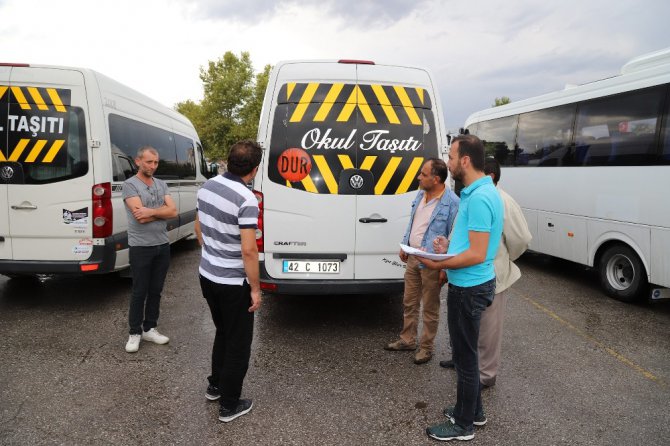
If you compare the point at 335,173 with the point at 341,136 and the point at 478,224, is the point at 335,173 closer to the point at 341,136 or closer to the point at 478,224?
the point at 341,136

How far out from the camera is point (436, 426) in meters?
3.02

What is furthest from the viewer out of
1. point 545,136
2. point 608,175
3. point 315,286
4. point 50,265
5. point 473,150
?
point 545,136

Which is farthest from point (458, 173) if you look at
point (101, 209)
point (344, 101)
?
point (101, 209)

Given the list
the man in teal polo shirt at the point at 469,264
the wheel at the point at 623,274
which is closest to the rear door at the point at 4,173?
the man in teal polo shirt at the point at 469,264

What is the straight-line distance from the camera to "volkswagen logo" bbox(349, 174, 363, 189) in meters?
4.34

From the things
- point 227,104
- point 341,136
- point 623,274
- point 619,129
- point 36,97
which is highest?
point 227,104

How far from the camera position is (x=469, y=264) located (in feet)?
8.72

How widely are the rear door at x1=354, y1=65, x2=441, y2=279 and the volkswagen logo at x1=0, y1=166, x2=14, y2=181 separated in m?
3.90

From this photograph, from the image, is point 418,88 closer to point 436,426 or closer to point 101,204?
point 436,426

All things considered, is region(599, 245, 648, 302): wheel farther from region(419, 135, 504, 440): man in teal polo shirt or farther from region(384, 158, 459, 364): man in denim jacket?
region(419, 135, 504, 440): man in teal polo shirt

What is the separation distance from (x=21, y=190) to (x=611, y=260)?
755 centimetres

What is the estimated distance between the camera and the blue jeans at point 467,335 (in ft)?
9.22

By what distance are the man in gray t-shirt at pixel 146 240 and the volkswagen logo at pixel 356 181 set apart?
5.61 feet

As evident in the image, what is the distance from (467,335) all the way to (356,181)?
1.96 meters
